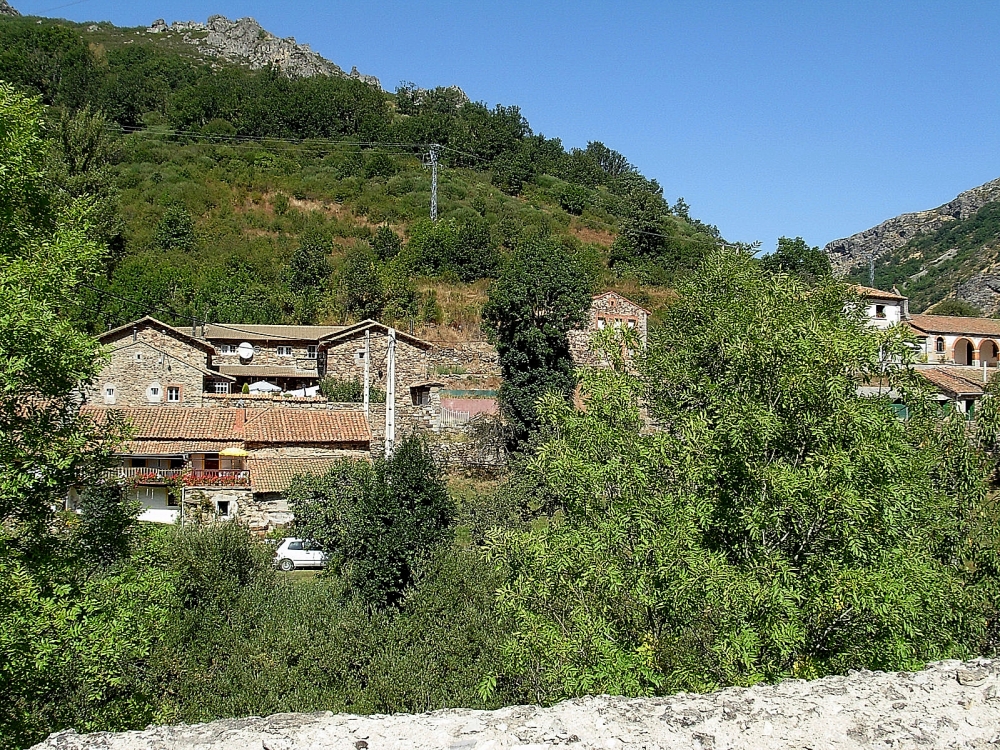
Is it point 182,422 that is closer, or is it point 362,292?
point 182,422

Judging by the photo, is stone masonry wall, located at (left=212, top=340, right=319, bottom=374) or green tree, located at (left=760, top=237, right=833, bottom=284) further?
green tree, located at (left=760, top=237, right=833, bottom=284)

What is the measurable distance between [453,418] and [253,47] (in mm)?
84046

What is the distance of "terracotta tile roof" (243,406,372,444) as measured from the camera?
75.2 ft

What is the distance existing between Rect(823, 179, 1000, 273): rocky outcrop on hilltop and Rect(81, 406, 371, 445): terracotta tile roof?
63.3 meters

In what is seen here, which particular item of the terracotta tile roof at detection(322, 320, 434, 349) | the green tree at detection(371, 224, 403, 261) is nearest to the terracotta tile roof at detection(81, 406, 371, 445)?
the terracotta tile roof at detection(322, 320, 434, 349)

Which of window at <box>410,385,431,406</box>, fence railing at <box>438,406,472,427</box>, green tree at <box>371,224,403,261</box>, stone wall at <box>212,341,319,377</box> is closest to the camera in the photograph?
fence railing at <box>438,406,472,427</box>

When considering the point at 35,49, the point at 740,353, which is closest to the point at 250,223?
the point at 35,49

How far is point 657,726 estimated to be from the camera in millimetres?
3957

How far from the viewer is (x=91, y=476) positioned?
8.66 m

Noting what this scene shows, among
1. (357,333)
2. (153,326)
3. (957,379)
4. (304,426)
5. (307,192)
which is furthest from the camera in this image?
(307,192)

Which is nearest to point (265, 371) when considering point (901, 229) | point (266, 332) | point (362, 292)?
point (266, 332)

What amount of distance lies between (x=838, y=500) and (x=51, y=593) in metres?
7.44

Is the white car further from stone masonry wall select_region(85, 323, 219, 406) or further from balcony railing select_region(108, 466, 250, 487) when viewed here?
stone masonry wall select_region(85, 323, 219, 406)

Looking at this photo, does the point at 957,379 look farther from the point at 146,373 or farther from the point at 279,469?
the point at 146,373
